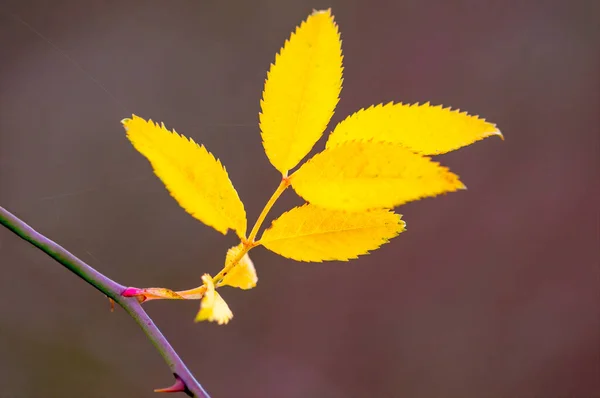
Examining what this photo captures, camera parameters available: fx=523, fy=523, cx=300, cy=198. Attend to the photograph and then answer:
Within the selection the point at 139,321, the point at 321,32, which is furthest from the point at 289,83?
the point at 139,321

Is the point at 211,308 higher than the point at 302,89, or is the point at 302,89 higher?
the point at 302,89

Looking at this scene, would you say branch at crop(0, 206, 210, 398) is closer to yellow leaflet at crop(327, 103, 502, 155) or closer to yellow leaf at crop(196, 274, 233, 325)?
yellow leaf at crop(196, 274, 233, 325)

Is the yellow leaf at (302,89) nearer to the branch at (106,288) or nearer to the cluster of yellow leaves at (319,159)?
the cluster of yellow leaves at (319,159)

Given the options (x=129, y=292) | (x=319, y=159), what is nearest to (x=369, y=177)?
(x=319, y=159)

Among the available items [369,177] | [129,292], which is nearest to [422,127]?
[369,177]

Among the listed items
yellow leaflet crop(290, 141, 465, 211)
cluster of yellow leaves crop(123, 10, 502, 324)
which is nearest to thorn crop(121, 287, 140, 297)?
cluster of yellow leaves crop(123, 10, 502, 324)

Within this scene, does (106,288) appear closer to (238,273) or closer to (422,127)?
(238,273)

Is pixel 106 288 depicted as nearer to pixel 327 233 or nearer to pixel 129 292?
pixel 129 292

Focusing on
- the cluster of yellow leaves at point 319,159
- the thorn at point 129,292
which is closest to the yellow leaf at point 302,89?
the cluster of yellow leaves at point 319,159
